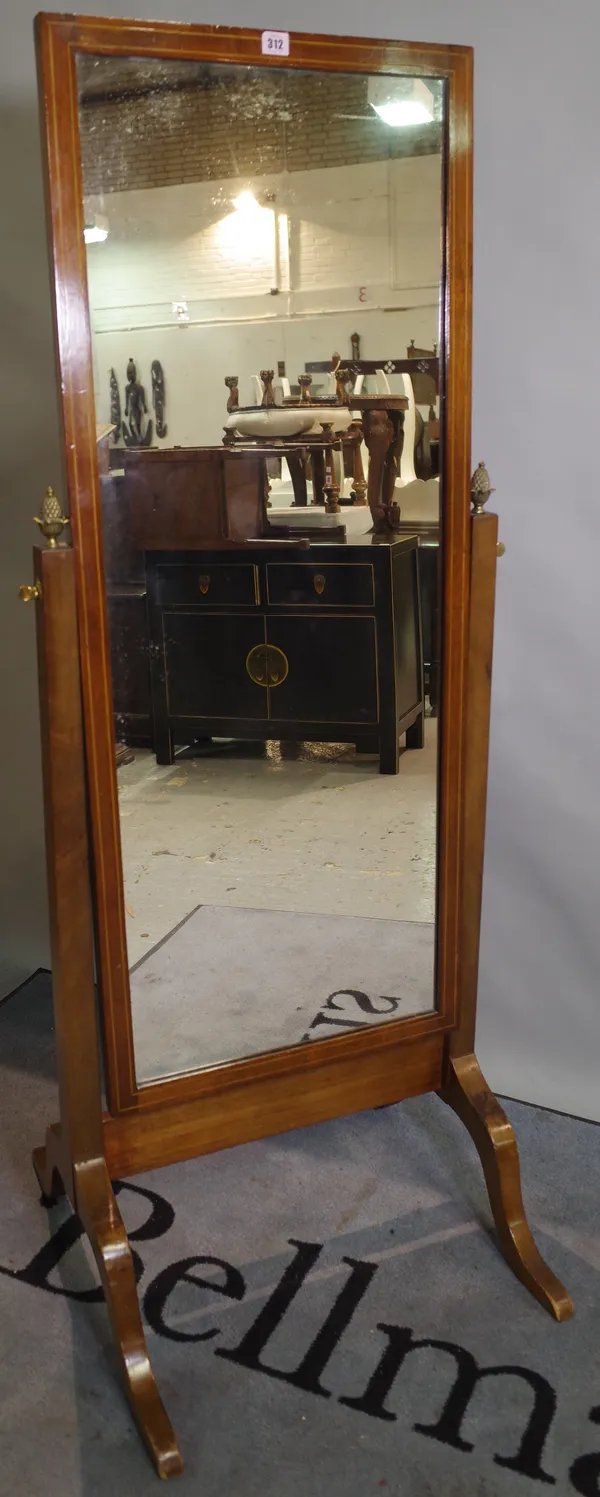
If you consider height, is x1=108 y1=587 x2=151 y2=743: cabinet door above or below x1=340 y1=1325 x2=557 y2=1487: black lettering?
above

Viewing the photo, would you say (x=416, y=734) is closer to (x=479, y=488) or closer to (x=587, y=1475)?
(x=479, y=488)

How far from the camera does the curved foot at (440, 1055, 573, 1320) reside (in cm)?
186

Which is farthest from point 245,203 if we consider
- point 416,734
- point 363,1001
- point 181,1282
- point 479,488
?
point 181,1282

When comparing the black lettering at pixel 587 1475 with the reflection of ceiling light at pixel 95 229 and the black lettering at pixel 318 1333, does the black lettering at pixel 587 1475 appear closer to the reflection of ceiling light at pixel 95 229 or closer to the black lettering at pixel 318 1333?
the black lettering at pixel 318 1333

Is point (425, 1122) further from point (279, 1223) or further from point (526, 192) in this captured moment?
point (526, 192)

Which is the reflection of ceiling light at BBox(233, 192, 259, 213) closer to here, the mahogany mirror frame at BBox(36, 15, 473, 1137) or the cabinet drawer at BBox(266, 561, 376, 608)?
the mahogany mirror frame at BBox(36, 15, 473, 1137)

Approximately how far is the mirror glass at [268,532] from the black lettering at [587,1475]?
66 centimetres

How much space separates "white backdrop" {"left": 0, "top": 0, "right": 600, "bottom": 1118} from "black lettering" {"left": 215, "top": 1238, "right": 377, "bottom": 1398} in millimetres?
617

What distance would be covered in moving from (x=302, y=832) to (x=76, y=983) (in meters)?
0.41

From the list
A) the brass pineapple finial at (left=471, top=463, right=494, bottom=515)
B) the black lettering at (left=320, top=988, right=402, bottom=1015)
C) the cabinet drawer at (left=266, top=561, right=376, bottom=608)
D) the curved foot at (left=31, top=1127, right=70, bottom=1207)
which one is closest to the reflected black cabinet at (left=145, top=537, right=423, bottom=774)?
the cabinet drawer at (left=266, top=561, right=376, bottom=608)

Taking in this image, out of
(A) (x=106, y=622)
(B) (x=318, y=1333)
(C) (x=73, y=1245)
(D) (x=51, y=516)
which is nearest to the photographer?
(D) (x=51, y=516)

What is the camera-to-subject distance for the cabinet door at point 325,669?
5.99 ft

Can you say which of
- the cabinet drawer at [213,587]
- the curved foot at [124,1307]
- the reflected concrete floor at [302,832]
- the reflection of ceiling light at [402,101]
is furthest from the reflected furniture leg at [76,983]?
the reflection of ceiling light at [402,101]

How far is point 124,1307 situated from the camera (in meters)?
1.69
